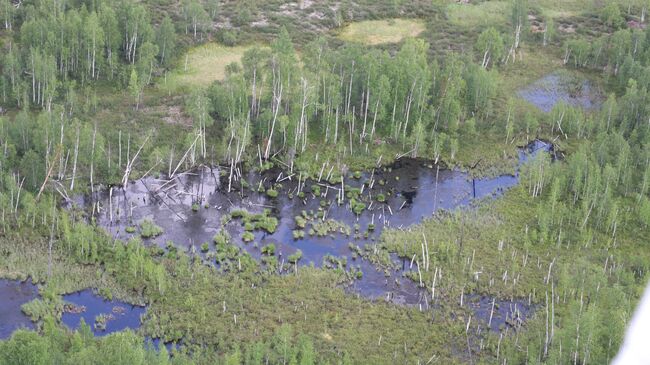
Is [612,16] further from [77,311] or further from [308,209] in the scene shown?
[77,311]

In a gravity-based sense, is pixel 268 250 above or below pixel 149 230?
below

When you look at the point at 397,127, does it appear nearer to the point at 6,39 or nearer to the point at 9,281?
the point at 9,281

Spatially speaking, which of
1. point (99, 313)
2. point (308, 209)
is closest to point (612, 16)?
point (308, 209)

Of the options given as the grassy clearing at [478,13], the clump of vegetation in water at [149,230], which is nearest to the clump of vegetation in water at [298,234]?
the clump of vegetation in water at [149,230]

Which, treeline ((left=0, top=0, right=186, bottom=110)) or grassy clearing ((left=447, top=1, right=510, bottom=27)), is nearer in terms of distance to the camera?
treeline ((left=0, top=0, right=186, bottom=110))

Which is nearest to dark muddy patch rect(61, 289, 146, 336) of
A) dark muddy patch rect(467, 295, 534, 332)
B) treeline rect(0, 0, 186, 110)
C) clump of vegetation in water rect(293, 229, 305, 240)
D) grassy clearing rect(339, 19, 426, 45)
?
clump of vegetation in water rect(293, 229, 305, 240)

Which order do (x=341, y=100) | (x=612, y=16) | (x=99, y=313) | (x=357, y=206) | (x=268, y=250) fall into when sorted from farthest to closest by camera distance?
(x=612, y=16)
(x=341, y=100)
(x=357, y=206)
(x=268, y=250)
(x=99, y=313)

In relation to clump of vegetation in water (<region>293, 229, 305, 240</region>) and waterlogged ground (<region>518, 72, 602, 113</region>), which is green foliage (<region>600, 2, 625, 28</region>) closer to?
waterlogged ground (<region>518, 72, 602, 113</region>)
